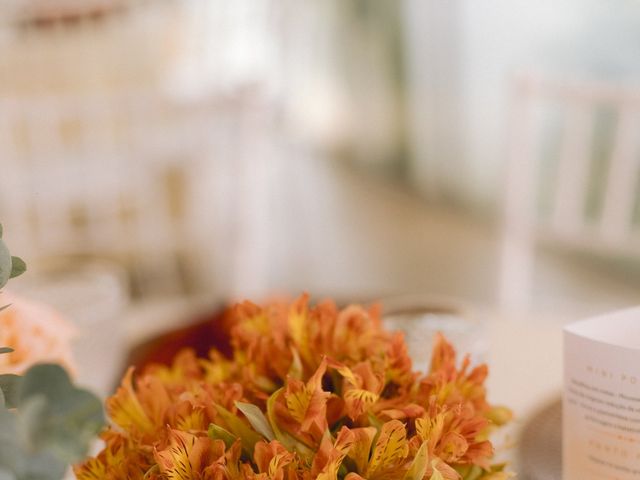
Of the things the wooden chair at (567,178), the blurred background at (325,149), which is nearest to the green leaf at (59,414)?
the blurred background at (325,149)

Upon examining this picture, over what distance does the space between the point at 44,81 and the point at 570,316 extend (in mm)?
1900

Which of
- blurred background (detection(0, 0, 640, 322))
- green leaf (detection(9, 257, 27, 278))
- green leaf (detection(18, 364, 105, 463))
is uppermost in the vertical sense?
green leaf (detection(9, 257, 27, 278))

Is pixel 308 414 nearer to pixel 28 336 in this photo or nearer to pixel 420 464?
pixel 420 464

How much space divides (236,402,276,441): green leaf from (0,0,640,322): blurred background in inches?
16.4

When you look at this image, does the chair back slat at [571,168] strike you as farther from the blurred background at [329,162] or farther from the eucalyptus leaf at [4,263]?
the eucalyptus leaf at [4,263]

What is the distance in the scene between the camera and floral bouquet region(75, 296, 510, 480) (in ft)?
1.20

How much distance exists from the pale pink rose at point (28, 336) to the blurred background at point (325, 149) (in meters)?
0.17

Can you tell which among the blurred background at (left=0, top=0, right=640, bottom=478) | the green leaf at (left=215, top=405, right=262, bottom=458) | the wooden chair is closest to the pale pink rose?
the blurred background at (left=0, top=0, right=640, bottom=478)

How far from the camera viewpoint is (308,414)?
0.37 m

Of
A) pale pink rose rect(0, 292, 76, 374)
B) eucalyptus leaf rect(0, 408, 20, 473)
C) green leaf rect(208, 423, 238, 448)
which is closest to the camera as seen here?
eucalyptus leaf rect(0, 408, 20, 473)

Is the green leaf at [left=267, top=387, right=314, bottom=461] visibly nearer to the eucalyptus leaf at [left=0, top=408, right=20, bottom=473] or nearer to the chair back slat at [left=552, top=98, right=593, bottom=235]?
the eucalyptus leaf at [left=0, top=408, right=20, bottom=473]

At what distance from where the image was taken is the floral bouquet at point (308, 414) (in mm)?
365

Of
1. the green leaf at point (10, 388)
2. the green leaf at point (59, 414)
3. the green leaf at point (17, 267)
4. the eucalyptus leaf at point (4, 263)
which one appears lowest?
the green leaf at point (10, 388)

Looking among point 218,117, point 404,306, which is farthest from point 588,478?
point 218,117
